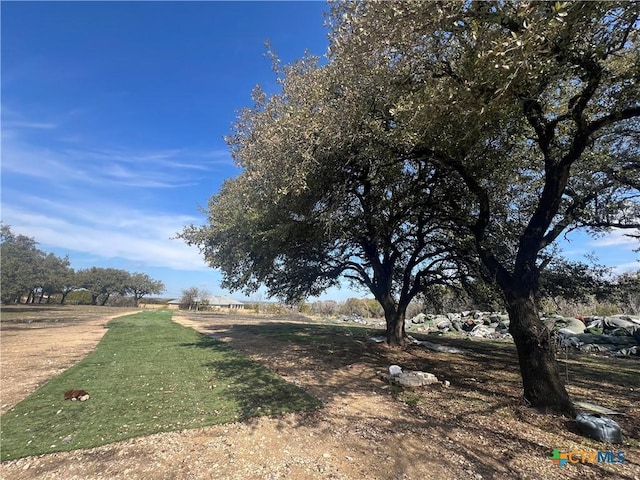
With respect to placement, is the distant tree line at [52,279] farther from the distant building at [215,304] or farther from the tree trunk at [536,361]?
the tree trunk at [536,361]

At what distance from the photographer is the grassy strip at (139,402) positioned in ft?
14.6

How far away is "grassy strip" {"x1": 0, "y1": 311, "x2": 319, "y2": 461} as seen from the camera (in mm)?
4461

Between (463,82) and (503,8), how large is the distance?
2.74 feet

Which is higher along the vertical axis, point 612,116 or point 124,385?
point 612,116

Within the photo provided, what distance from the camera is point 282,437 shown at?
4.41 m

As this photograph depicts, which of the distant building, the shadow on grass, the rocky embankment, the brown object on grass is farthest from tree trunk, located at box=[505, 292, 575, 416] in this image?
the distant building

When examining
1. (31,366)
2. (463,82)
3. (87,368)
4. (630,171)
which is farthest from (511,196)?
(31,366)

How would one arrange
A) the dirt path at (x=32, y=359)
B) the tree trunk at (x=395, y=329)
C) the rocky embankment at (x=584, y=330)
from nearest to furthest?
1. the dirt path at (x=32, y=359)
2. the tree trunk at (x=395, y=329)
3. the rocky embankment at (x=584, y=330)

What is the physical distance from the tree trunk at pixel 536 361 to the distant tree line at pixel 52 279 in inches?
1720

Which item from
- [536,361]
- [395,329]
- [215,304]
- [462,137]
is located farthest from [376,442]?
[215,304]

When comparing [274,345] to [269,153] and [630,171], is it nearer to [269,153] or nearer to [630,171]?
[269,153]

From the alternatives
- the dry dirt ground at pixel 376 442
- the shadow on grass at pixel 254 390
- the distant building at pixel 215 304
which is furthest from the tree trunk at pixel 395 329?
the distant building at pixel 215 304

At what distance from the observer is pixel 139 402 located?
5.77 meters

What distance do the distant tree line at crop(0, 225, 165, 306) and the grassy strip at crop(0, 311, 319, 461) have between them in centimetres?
3541
